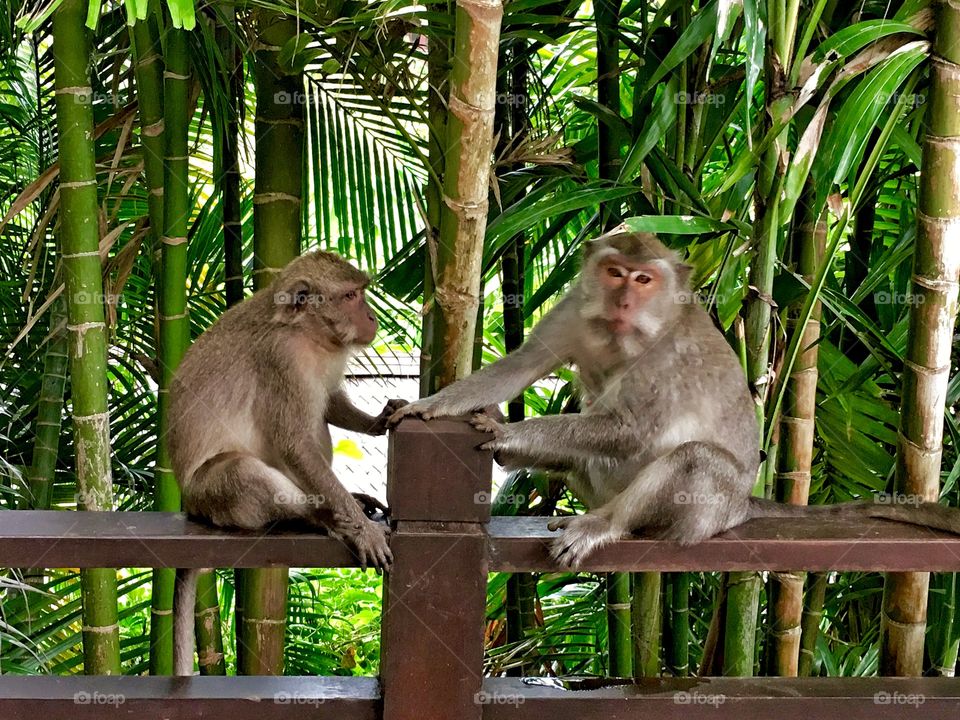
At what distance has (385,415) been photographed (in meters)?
2.85

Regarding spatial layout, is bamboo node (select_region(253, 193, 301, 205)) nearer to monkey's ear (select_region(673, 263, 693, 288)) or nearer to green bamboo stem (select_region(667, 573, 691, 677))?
monkey's ear (select_region(673, 263, 693, 288))

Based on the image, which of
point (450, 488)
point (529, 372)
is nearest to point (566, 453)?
point (529, 372)

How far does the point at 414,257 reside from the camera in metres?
3.63

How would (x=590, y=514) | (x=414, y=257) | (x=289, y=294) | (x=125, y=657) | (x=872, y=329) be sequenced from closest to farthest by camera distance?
1. (x=590, y=514)
2. (x=872, y=329)
3. (x=289, y=294)
4. (x=414, y=257)
5. (x=125, y=657)

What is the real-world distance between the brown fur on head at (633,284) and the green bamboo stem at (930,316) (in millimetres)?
613

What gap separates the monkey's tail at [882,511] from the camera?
231cm

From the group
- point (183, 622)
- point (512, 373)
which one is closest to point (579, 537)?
point (512, 373)

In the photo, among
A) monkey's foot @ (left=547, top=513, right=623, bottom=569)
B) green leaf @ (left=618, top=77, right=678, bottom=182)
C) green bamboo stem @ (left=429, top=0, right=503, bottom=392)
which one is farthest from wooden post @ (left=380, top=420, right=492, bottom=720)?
green leaf @ (left=618, top=77, right=678, bottom=182)

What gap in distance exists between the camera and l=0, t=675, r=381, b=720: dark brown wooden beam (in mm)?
2041

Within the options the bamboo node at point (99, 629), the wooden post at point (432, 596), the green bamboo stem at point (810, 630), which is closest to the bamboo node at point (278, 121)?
the wooden post at point (432, 596)

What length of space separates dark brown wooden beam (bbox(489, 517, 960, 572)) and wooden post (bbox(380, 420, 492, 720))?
12cm

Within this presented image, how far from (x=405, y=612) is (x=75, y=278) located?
1.38 m

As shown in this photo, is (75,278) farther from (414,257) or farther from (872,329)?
(872,329)

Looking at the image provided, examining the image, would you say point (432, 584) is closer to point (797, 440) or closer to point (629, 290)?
point (629, 290)
